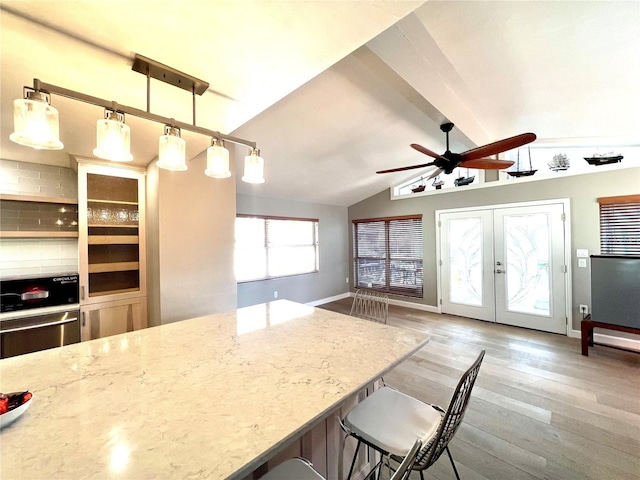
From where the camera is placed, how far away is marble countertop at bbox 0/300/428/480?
2.02ft

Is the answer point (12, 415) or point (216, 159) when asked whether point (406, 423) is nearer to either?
point (12, 415)

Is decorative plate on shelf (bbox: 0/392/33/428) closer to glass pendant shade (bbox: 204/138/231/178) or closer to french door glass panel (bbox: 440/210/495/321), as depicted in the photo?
glass pendant shade (bbox: 204/138/231/178)

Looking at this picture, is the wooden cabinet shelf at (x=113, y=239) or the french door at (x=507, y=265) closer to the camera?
the wooden cabinet shelf at (x=113, y=239)

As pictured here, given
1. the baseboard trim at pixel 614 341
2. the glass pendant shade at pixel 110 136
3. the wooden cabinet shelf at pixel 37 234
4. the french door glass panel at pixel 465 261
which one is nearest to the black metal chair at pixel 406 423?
the glass pendant shade at pixel 110 136

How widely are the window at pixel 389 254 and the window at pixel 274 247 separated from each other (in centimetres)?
125

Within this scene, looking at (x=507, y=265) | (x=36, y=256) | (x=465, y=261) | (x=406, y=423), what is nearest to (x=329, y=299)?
(x=465, y=261)

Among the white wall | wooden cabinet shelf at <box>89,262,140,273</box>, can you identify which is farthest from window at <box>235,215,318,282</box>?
wooden cabinet shelf at <box>89,262,140,273</box>

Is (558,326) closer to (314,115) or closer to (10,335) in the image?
(314,115)

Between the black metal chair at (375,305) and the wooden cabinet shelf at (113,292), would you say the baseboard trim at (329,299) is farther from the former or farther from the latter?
the wooden cabinet shelf at (113,292)

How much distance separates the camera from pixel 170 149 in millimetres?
1189

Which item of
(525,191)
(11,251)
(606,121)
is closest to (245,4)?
(11,251)

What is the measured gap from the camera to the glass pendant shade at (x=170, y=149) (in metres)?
1.18

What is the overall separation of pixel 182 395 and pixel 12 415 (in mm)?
433

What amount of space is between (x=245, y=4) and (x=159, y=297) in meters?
2.22
